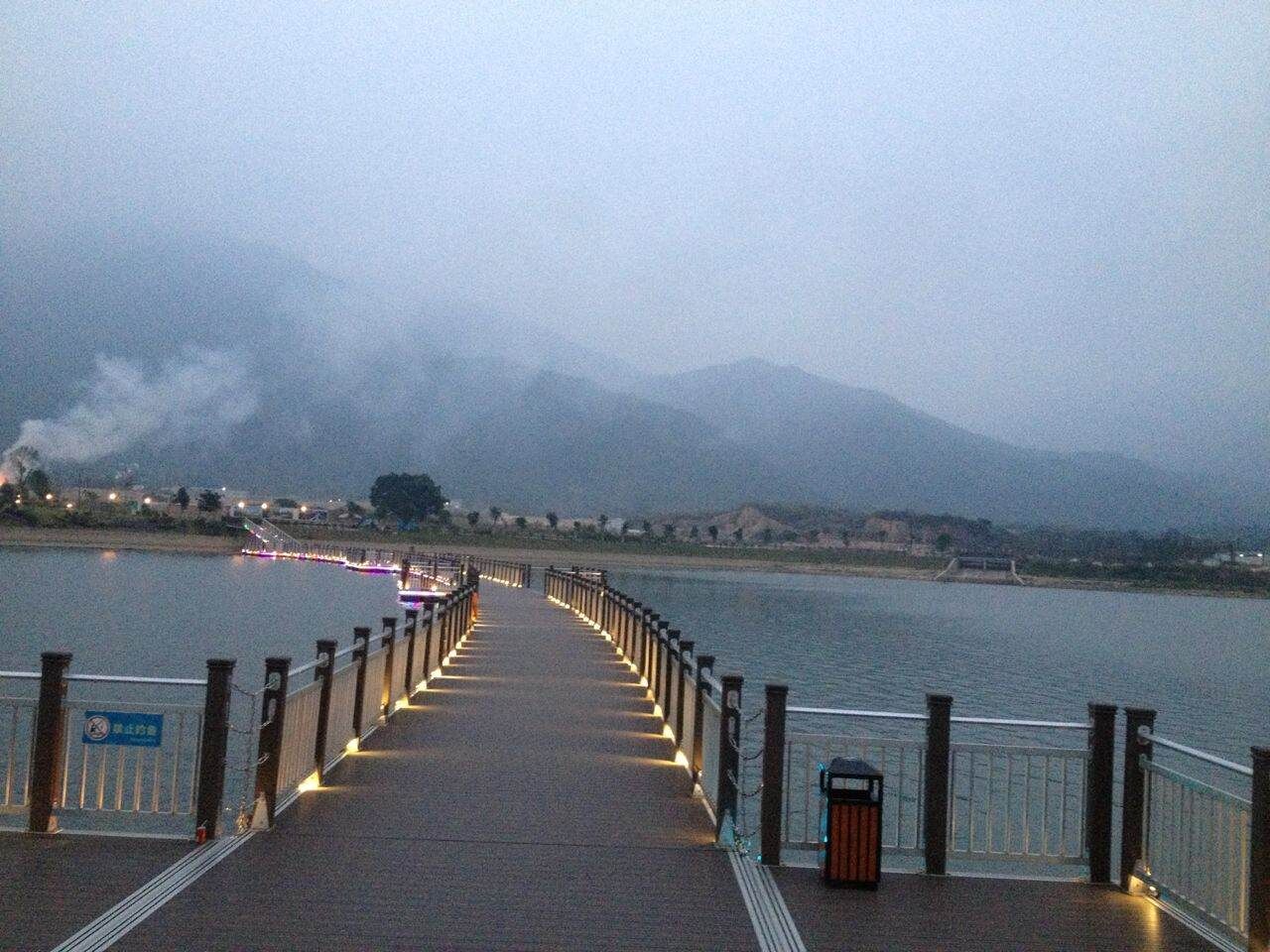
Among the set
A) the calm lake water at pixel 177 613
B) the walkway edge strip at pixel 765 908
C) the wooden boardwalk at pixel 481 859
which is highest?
the walkway edge strip at pixel 765 908

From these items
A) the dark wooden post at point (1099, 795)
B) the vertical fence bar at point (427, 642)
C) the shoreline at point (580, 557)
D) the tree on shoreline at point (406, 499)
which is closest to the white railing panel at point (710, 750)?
the dark wooden post at point (1099, 795)

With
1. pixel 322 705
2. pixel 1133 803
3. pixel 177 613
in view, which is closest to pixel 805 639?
pixel 177 613

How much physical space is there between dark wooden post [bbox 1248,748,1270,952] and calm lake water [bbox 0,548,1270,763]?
2190 centimetres

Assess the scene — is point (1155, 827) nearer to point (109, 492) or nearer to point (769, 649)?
point (769, 649)

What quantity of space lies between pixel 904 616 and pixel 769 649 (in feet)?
104

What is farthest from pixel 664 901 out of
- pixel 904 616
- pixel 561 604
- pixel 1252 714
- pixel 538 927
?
pixel 904 616

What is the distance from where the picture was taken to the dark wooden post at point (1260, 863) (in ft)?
21.9

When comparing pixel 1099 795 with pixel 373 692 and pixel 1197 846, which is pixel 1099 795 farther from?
pixel 373 692

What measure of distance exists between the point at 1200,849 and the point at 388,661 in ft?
29.7

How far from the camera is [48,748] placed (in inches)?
336

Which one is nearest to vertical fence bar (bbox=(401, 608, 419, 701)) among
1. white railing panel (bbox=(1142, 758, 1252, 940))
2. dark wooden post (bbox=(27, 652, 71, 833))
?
dark wooden post (bbox=(27, 652, 71, 833))

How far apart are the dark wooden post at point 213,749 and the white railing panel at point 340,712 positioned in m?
2.20

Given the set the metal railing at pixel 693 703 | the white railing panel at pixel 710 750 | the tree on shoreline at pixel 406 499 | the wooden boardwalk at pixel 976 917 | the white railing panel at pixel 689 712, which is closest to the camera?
the wooden boardwalk at pixel 976 917

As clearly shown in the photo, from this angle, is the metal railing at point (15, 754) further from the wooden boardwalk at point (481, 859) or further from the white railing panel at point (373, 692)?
the white railing panel at point (373, 692)
